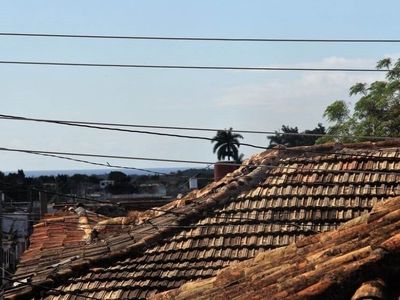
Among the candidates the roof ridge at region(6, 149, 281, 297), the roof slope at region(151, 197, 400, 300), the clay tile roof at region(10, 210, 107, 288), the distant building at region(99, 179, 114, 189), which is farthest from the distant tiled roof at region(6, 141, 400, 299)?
the distant building at region(99, 179, 114, 189)

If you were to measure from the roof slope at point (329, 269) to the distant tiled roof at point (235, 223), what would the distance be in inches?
94.0

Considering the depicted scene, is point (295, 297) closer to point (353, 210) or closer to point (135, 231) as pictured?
point (353, 210)

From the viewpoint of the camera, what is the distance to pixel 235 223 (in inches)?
384

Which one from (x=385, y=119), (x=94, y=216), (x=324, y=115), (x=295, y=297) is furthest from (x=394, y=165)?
(x=324, y=115)

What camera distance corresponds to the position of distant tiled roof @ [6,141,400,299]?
30.4ft

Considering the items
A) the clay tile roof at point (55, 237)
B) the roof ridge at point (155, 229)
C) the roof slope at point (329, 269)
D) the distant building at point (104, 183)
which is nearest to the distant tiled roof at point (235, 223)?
the roof ridge at point (155, 229)

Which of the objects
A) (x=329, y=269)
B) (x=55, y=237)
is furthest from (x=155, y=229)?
(x=329, y=269)

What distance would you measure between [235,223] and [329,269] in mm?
4377

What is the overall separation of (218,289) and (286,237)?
290cm

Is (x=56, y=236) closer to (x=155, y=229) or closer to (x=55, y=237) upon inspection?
(x=55, y=237)

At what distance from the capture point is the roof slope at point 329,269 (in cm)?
514

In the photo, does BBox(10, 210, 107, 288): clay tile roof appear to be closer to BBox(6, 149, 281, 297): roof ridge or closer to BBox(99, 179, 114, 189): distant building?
BBox(6, 149, 281, 297): roof ridge

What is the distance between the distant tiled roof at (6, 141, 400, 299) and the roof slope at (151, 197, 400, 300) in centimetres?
239

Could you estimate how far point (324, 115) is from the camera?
22297 mm
